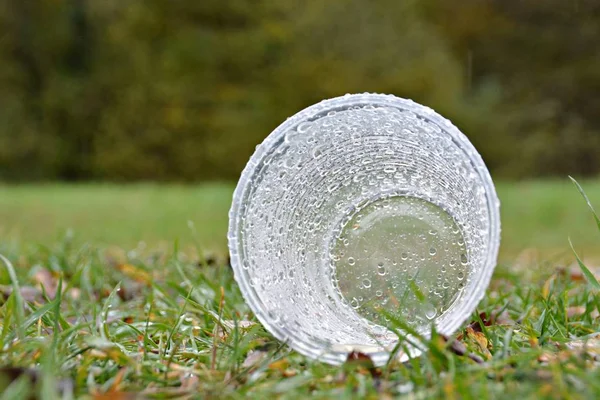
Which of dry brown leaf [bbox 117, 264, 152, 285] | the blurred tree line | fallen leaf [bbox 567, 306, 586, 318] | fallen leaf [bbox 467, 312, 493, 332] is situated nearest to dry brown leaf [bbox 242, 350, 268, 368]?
fallen leaf [bbox 467, 312, 493, 332]

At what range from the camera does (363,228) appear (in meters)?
2.40

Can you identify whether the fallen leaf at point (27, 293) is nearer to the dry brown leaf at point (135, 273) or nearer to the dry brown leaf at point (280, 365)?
the dry brown leaf at point (135, 273)

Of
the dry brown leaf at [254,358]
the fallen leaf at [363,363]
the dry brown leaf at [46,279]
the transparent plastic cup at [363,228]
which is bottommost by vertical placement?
the dry brown leaf at [46,279]

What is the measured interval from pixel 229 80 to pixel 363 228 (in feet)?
49.1

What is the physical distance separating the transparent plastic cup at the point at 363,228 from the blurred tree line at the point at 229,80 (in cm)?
1366

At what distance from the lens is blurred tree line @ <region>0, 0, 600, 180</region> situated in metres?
16.5

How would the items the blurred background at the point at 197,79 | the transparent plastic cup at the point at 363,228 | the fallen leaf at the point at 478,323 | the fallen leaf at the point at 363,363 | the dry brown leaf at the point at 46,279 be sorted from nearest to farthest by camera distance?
the fallen leaf at the point at 363,363, the transparent plastic cup at the point at 363,228, the fallen leaf at the point at 478,323, the dry brown leaf at the point at 46,279, the blurred background at the point at 197,79

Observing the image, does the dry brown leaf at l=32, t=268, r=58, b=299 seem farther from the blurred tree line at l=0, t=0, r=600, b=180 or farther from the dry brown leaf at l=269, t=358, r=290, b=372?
the blurred tree line at l=0, t=0, r=600, b=180

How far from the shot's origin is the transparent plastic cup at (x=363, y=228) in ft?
5.62

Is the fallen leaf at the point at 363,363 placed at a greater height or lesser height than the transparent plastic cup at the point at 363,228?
lesser

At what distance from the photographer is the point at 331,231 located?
2.39 m

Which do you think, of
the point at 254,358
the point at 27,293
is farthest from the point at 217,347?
the point at 27,293

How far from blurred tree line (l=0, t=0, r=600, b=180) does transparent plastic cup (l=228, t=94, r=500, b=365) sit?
1366cm

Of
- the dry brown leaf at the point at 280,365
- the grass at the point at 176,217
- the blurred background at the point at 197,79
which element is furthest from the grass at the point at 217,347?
the blurred background at the point at 197,79
